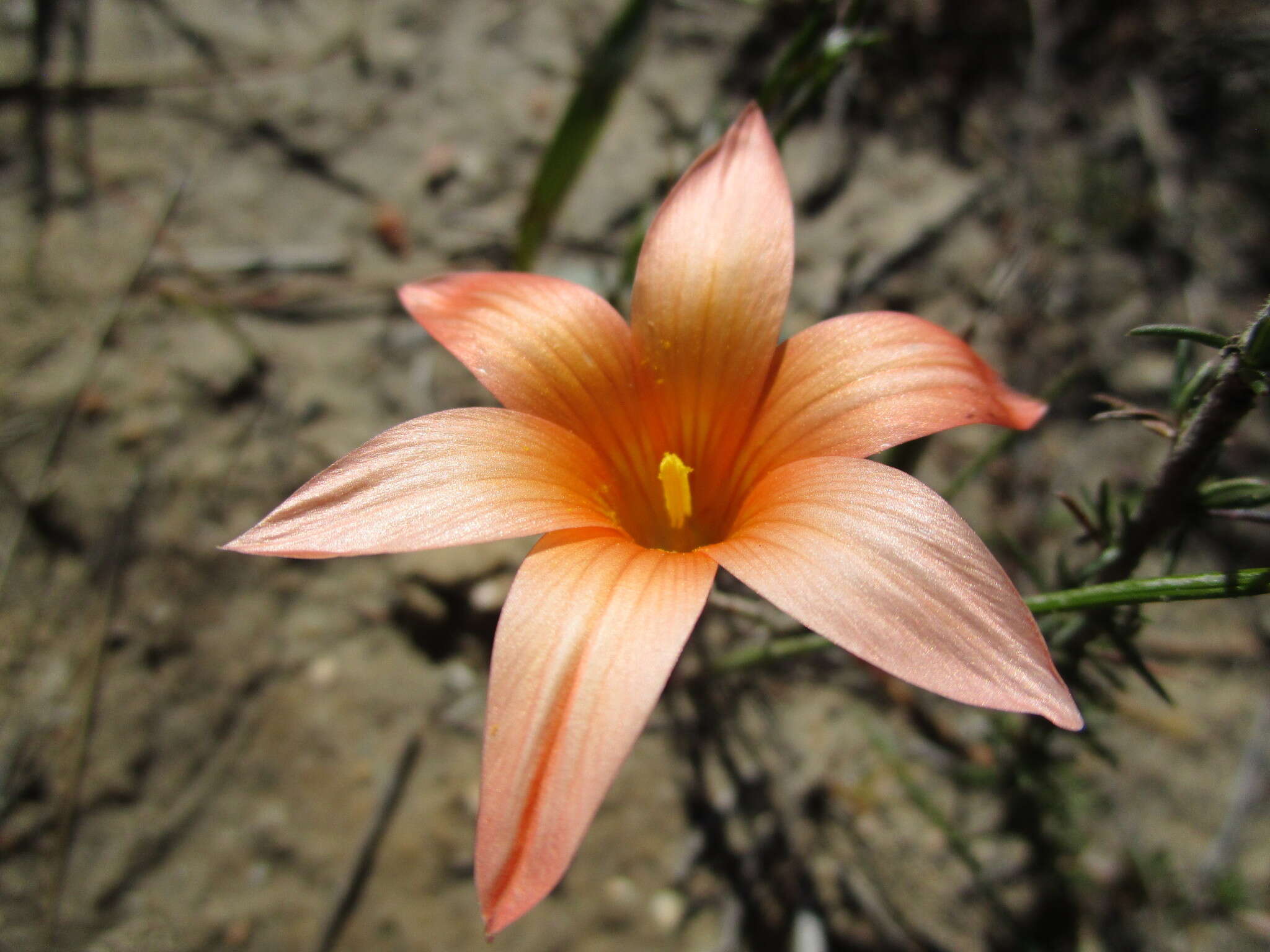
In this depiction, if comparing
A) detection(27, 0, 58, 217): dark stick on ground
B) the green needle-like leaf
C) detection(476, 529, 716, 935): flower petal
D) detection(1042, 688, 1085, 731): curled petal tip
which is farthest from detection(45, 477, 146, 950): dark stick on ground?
the green needle-like leaf

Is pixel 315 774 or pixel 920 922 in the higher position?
pixel 920 922

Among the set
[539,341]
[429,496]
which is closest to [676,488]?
[539,341]

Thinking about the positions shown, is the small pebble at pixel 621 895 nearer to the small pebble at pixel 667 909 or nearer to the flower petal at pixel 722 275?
the small pebble at pixel 667 909

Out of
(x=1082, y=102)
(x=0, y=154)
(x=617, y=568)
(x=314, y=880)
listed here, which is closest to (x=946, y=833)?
(x=617, y=568)

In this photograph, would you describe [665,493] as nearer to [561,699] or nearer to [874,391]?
[874,391]

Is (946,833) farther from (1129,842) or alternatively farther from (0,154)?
(0,154)

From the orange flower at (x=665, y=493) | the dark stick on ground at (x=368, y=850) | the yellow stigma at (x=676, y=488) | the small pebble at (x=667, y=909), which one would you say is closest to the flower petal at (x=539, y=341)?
the orange flower at (x=665, y=493)

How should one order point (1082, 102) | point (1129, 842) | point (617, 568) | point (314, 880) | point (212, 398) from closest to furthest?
point (617, 568)
point (314, 880)
point (1129, 842)
point (212, 398)
point (1082, 102)
